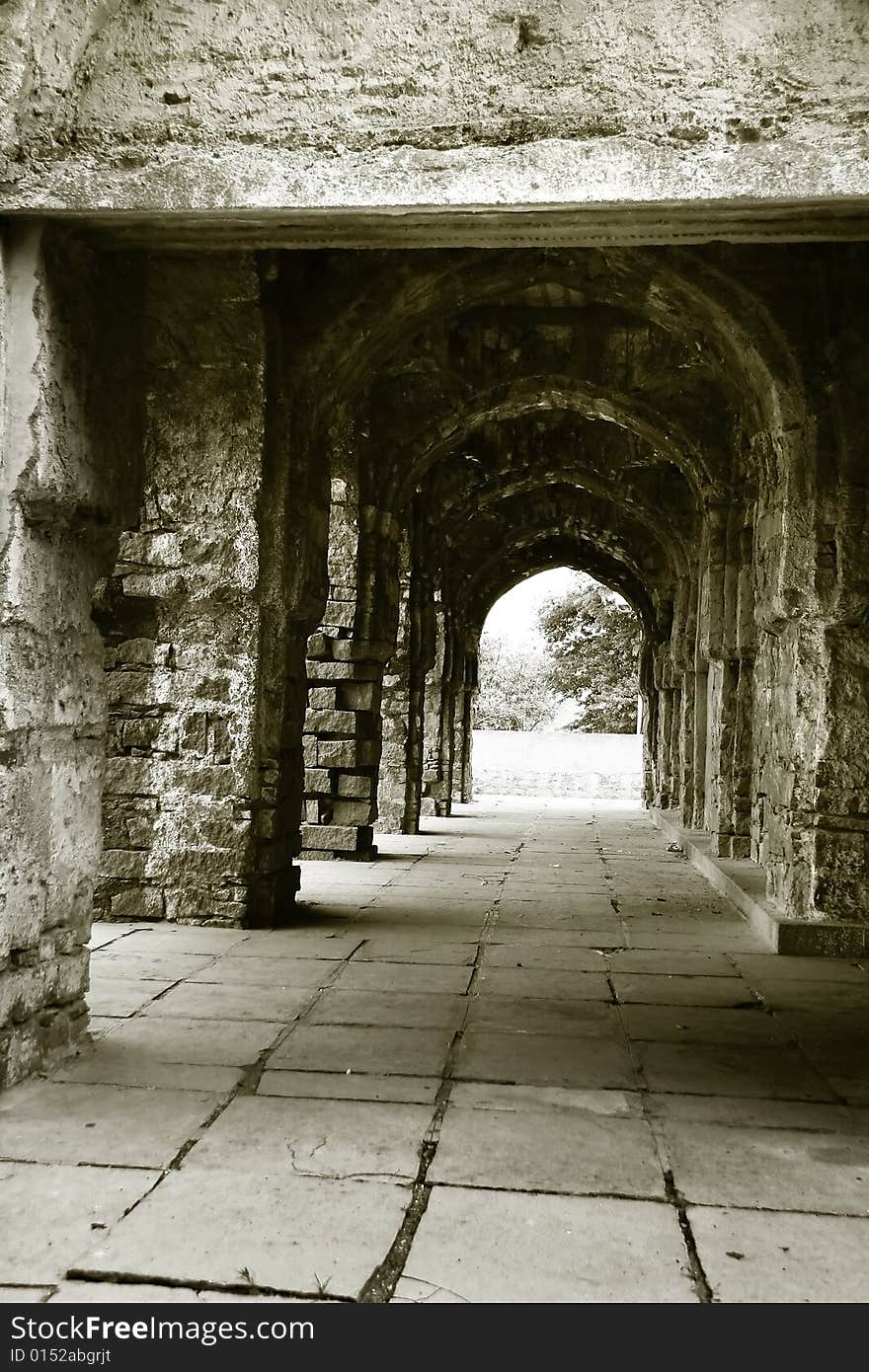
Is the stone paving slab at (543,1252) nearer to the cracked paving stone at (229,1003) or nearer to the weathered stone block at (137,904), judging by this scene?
the cracked paving stone at (229,1003)

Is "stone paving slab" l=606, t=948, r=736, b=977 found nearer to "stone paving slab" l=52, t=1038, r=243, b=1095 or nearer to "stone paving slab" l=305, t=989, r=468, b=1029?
"stone paving slab" l=305, t=989, r=468, b=1029

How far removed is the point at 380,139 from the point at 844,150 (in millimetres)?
1243

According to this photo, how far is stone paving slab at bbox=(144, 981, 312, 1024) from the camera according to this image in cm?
437

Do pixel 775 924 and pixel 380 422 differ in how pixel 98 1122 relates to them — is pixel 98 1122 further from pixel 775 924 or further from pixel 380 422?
pixel 380 422

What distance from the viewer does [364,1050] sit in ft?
12.9

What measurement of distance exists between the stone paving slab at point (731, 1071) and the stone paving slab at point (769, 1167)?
364 millimetres

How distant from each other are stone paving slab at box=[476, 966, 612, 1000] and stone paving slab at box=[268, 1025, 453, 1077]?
2.64 feet

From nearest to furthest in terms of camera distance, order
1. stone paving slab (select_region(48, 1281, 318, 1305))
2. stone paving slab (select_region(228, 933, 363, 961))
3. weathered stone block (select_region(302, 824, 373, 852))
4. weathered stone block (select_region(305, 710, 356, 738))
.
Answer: stone paving slab (select_region(48, 1281, 318, 1305))
stone paving slab (select_region(228, 933, 363, 961))
weathered stone block (select_region(305, 710, 356, 738))
weathered stone block (select_region(302, 824, 373, 852))

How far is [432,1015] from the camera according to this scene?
4473 millimetres

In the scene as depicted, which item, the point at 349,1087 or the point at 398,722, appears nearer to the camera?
the point at 349,1087

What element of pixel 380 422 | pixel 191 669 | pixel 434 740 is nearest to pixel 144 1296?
pixel 191 669

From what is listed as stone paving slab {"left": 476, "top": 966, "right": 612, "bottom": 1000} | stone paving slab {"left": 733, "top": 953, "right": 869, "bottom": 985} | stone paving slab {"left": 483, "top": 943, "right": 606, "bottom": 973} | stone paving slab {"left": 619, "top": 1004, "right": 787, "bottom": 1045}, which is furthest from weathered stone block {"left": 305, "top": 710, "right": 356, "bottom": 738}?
stone paving slab {"left": 619, "top": 1004, "right": 787, "bottom": 1045}

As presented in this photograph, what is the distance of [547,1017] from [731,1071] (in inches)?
36.6

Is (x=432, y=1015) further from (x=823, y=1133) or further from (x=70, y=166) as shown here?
(x=70, y=166)
